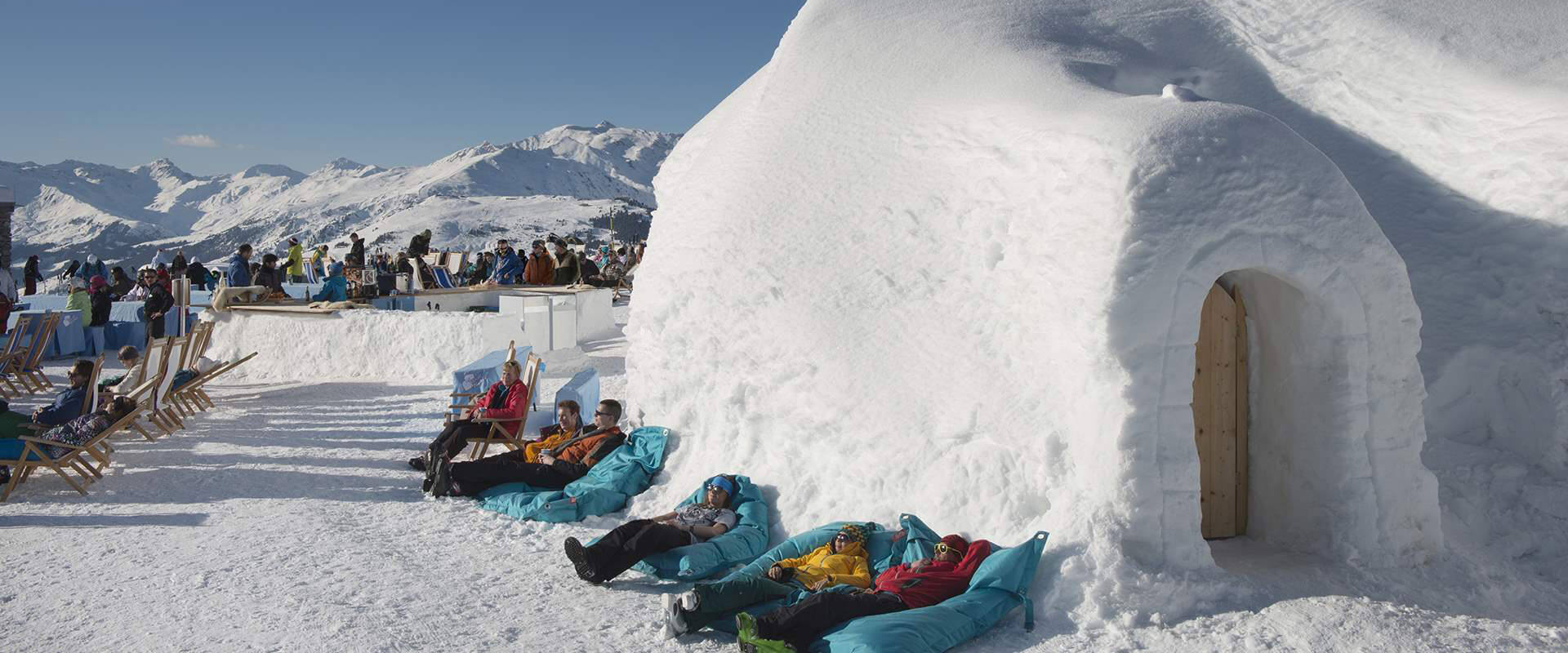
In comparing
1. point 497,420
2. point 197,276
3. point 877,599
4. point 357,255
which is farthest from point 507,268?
point 877,599

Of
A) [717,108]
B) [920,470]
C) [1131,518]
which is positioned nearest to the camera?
[1131,518]

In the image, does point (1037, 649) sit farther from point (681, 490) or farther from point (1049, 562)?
point (681, 490)

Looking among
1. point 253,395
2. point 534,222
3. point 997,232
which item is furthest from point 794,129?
point 534,222

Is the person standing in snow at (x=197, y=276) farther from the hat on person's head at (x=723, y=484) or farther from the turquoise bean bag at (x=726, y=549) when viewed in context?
the turquoise bean bag at (x=726, y=549)

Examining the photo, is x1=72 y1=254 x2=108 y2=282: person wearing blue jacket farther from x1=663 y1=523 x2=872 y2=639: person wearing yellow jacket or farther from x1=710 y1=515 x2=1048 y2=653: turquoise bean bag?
x1=710 y1=515 x2=1048 y2=653: turquoise bean bag

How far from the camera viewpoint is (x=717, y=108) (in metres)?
8.77

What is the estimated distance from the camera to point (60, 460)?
7.05 meters

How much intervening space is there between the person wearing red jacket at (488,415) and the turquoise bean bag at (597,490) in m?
1.10

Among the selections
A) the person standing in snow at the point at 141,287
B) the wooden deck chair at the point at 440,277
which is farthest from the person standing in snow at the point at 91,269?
the wooden deck chair at the point at 440,277

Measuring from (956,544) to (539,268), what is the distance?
13.1m

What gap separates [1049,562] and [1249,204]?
206 centimetres

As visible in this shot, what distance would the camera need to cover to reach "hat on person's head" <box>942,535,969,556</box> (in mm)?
5047

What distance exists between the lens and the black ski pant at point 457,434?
8023mm

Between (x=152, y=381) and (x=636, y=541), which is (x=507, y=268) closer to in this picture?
(x=152, y=381)
